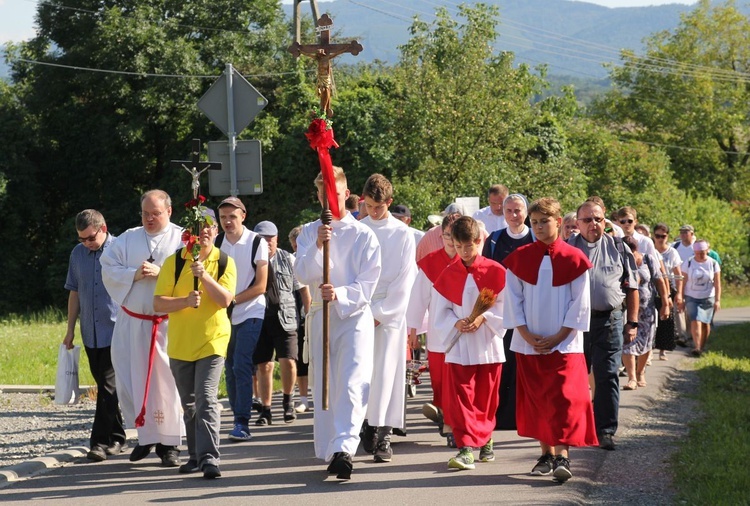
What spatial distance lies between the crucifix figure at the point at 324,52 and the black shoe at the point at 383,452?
8.97ft

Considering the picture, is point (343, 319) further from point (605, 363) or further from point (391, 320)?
point (605, 363)

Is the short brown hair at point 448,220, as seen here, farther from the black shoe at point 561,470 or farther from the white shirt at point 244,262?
the black shoe at point 561,470

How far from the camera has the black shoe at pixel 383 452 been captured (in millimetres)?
9305

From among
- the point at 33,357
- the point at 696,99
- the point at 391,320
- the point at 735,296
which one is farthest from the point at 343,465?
the point at 696,99

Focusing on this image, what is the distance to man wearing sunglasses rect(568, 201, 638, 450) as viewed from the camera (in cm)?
1007

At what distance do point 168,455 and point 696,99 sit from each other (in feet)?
191

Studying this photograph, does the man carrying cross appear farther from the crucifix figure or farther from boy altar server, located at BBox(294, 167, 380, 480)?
the crucifix figure

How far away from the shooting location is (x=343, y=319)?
8.90 m

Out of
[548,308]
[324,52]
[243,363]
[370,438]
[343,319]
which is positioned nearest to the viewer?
[548,308]

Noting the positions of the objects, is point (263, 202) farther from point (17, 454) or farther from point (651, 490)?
point (651, 490)

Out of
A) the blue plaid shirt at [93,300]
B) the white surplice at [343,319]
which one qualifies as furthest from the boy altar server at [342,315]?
the blue plaid shirt at [93,300]

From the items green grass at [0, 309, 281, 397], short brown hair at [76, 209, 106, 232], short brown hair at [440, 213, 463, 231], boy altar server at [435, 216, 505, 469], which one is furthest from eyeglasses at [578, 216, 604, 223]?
green grass at [0, 309, 281, 397]

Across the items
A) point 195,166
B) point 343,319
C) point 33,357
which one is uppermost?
point 195,166

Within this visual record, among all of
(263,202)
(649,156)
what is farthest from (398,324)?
(649,156)
